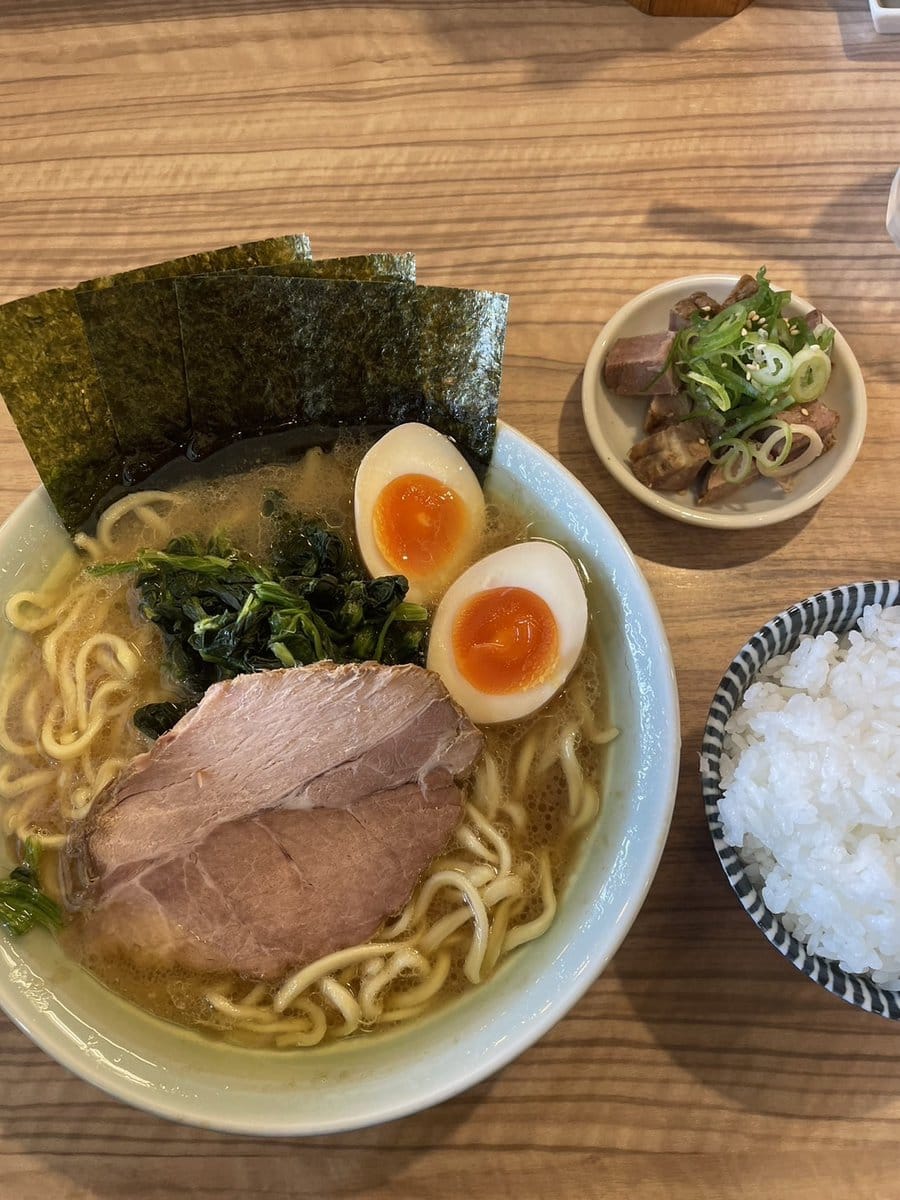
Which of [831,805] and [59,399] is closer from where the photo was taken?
[831,805]

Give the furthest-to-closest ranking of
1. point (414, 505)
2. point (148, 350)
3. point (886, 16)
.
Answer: point (886, 16)
point (414, 505)
point (148, 350)

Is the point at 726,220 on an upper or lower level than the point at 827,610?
upper

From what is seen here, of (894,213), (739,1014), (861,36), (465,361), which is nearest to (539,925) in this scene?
(739,1014)

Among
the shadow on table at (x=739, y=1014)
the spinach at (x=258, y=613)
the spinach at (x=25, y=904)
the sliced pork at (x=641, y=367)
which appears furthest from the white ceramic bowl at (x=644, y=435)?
the spinach at (x=25, y=904)

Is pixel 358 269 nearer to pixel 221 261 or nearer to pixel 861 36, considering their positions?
pixel 221 261

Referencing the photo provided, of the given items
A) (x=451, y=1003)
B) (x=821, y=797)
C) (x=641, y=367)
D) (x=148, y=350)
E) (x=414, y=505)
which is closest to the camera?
(x=821, y=797)

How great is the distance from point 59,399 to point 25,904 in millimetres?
791

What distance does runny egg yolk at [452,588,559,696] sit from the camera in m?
1.45

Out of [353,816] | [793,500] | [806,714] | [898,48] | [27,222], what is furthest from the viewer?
[898,48]

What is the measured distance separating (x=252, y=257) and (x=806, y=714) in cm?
117

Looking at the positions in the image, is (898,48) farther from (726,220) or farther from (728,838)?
(728,838)

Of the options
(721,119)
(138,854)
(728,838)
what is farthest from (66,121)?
(728,838)

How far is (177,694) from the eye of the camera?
148 centimetres

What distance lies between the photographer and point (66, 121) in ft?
6.49
